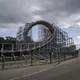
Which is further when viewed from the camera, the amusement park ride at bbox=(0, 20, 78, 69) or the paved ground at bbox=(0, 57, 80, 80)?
the amusement park ride at bbox=(0, 20, 78, 69)

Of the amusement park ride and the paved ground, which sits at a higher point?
the amusement park ride

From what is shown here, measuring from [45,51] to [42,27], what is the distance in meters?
12.0

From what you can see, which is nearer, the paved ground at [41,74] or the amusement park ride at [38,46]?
the paved ground at [41,74]

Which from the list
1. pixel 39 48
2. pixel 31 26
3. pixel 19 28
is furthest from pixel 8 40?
pixel 39 48

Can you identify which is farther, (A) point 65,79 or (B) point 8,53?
(B) point 8,53

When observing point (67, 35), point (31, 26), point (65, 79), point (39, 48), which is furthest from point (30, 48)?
point (65, 79)

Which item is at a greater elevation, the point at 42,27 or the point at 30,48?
the point at 42,27

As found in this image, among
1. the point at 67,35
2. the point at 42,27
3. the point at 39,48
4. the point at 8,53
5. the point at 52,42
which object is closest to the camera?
the point at 8,53

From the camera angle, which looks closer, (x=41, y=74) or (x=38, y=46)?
(x=41, y=74)

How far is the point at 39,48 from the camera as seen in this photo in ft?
184

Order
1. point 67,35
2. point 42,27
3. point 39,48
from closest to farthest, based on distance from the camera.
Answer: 1. point 39,48
2. point 42,27
3. point 67,35

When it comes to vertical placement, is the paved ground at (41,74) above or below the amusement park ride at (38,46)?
below

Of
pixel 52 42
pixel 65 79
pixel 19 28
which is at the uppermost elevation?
pixel 19 28

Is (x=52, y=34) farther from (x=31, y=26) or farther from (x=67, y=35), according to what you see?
(x=67, y=35)
